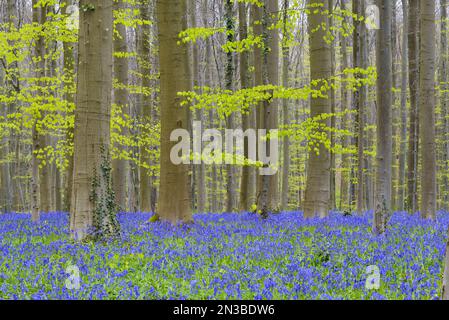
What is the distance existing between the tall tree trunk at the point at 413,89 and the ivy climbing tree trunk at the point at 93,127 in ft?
38.0

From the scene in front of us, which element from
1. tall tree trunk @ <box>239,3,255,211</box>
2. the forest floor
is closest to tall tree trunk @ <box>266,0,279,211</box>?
tall tree trunk @ <box>239,3,255,211</box>

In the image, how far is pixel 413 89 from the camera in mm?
18109

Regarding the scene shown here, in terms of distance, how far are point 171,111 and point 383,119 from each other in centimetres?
534

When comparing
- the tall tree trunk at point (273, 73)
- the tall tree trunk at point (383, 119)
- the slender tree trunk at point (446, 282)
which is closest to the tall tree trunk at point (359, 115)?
the tall tree trunk at point (273, 73)

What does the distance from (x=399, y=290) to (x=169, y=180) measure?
7.70m

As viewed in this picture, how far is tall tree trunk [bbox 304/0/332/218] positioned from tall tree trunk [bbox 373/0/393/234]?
3620mm

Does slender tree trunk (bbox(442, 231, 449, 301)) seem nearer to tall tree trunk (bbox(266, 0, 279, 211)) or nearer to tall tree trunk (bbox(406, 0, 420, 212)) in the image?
tall tree trunk (bbox(266, 0, 279, 211))

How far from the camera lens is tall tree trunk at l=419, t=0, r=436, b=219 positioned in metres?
13.3

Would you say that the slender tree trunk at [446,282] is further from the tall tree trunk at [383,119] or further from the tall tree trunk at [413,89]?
the tall tree trunk at [413,89]

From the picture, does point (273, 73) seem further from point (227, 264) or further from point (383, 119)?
point (227, 264)

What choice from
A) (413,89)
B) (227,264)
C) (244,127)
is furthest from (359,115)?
(227,264)
